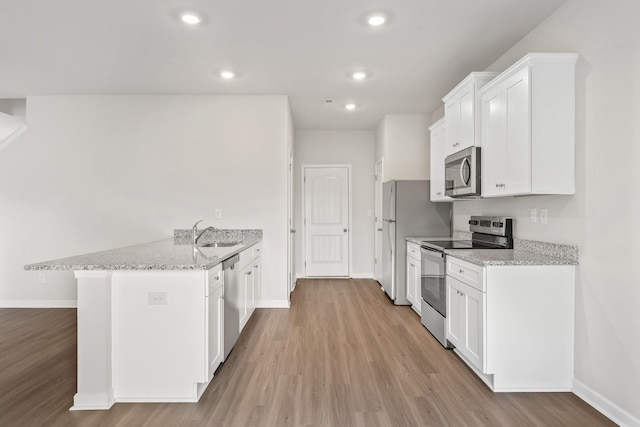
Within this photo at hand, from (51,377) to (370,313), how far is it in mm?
3100

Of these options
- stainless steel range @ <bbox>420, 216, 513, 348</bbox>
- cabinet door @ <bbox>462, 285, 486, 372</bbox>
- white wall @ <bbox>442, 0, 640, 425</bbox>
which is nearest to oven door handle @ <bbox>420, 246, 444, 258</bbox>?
stainless steel range @ <bbox>420, 216, 513, 348</bbox>

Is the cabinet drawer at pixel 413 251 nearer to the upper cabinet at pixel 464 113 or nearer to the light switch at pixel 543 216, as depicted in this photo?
the upper cabinet at pixel 464 113

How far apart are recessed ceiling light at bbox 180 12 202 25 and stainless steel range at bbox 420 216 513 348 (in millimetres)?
2752

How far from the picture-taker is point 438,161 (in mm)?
4227

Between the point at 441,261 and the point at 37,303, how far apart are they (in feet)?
16.0

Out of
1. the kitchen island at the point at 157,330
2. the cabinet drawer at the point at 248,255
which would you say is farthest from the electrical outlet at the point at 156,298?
the cabinet drawer at the point at 248,255

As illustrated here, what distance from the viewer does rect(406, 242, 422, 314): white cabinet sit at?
4.08 m

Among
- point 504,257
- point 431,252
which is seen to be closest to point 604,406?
point 504,257

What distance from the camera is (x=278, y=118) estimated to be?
14.7ft

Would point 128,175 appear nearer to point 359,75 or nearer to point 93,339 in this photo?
point 93,339

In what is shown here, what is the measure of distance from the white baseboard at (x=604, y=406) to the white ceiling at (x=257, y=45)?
2636mm

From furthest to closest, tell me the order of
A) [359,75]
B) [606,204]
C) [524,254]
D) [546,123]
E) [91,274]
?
[359,75]
[524,254]
[546,123]
[91,274]
[606,204]

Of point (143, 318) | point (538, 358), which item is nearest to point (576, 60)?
point (538, 358)

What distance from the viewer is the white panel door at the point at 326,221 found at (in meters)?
6.47
